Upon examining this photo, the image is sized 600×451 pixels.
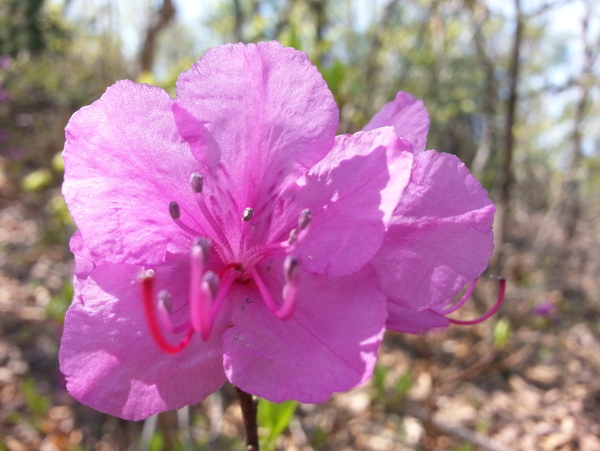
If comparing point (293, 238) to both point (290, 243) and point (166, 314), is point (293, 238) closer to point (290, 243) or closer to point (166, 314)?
point (290, 243)

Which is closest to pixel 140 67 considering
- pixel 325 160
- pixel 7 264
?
pixel 325 160

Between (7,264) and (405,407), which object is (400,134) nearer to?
(405,407)

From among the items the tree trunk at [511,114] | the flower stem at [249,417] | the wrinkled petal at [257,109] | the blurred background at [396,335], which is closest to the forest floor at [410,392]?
the blurred background at [396,335]

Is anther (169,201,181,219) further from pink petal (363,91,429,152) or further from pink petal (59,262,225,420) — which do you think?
pink petal (363,91,429,152)

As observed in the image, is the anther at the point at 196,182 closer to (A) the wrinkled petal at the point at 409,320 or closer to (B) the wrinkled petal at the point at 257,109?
(B) the wrinkled petal at the point at 257,109

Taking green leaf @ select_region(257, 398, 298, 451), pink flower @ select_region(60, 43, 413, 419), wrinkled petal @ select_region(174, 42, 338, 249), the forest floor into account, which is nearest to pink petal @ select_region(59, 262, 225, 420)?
pink flower @ select_region(60, 43, 413, 419)

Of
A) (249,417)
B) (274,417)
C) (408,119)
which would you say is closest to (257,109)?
(408,119)

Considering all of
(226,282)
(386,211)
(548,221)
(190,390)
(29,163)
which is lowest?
(548,221)
